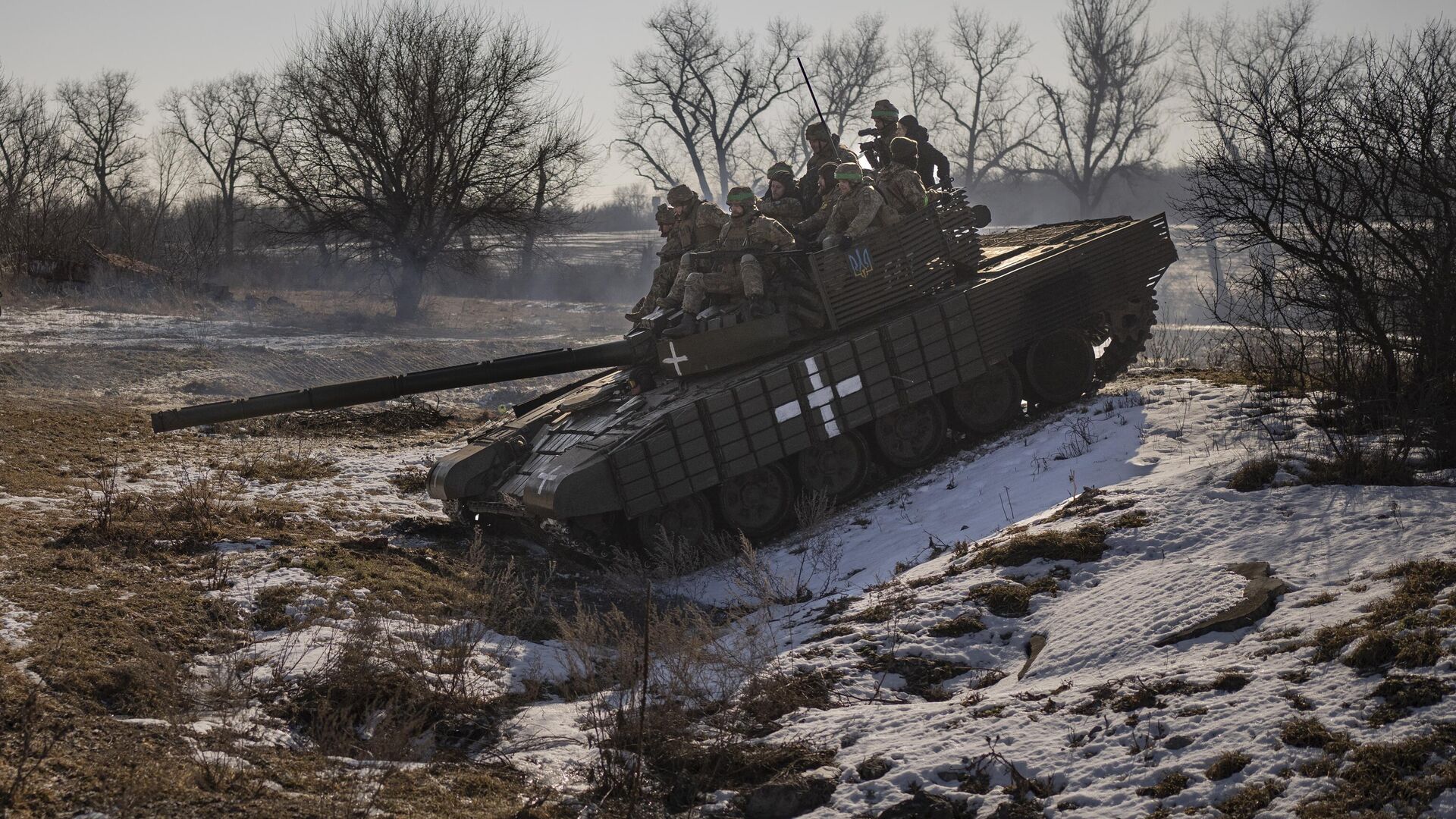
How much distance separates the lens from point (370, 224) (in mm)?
31969

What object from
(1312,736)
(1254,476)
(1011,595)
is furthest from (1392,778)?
(1254,476)

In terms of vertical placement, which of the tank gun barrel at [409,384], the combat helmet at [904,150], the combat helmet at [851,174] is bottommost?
Answer: the tank gun barrel at [409,384]

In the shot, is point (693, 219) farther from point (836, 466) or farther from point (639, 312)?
point (836, 466)

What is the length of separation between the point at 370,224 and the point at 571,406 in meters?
20.3

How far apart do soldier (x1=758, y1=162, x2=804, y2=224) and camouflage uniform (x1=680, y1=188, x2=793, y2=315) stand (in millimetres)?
985

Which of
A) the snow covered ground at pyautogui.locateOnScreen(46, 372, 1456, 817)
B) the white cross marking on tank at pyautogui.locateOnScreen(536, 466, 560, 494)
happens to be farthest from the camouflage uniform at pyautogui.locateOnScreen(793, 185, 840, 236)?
the white cross marking on tank at pyautogui.locateOnScreen(536, 466, 560, 494)

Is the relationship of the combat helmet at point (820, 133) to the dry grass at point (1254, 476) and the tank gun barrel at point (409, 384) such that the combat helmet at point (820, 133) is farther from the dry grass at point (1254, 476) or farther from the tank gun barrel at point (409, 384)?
the dry grass at point (1254, 476)

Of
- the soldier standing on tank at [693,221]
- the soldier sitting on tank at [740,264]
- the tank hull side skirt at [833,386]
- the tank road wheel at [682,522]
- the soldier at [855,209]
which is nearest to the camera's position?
the tank hull side skirt at [833,386]

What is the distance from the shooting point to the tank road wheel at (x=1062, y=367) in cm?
1473

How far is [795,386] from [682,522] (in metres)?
1.79

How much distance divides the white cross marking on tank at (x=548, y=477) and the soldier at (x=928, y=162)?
655 centimetres

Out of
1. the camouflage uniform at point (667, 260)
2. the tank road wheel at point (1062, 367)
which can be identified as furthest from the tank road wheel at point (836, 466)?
the camouflage uniform at point (667, 260)

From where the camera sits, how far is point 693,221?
1572 cm

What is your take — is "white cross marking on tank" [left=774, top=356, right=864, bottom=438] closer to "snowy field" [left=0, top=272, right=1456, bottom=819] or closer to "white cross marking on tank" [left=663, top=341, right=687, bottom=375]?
"snowy field" [left=0, top=272, right=1456, bottom=819]
